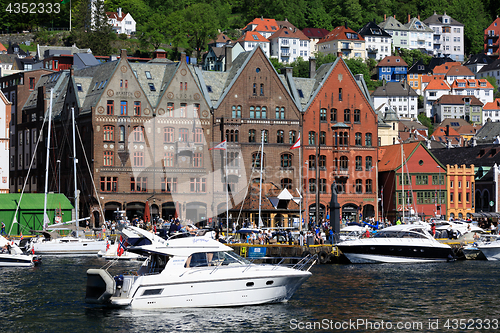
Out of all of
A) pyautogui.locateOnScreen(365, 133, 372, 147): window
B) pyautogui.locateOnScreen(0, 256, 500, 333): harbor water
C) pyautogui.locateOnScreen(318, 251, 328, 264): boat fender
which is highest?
pyautogui.locateOnScreen(365, 133, 372, 147): window

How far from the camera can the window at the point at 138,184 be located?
101 meters

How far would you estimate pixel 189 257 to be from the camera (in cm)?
4172

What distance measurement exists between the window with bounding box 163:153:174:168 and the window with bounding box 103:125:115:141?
7.15 meters

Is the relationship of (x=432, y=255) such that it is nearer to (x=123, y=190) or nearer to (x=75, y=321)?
(x=75, y=321)

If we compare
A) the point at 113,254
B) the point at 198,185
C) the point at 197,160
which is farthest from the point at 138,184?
the point at 113,254

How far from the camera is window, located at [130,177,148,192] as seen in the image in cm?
10119

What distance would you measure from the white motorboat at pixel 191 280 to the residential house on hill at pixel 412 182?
249ft

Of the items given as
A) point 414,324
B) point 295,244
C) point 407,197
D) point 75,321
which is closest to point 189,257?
point 75,321

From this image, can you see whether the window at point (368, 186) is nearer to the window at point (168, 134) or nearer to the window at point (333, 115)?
the window at point (333, 115)

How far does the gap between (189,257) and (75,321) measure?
654cm

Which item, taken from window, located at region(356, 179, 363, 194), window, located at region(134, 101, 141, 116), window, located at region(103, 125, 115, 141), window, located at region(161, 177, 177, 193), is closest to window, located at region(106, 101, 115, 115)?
window, located at region(103, 125, 115, 141)

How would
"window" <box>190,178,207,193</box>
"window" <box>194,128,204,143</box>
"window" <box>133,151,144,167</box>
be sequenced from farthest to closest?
"window" <box>194,128,204,143</box> → "window" <box>190,178,207,193</box> → "window" <box>133,151,144,167</box>

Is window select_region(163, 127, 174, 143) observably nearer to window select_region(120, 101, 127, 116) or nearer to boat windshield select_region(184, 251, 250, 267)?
window select_region(120, 101, 127, 116)

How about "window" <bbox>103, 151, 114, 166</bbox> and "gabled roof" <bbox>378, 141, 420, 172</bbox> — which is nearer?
"window" <bbox>103, 151, 114, 166</bbox>
